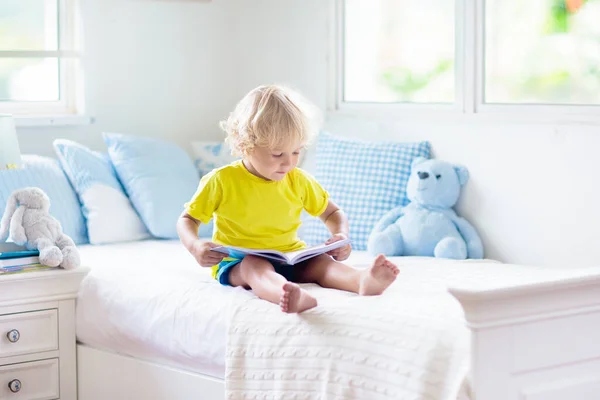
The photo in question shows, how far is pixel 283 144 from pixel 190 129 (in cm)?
146

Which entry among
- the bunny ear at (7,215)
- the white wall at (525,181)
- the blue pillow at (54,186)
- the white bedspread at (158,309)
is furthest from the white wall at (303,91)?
the bunny ear at (7,215)

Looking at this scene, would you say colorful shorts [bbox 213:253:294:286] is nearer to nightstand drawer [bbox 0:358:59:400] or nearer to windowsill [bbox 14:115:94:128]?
nightstand drawer [bbox 0:358:59:400]

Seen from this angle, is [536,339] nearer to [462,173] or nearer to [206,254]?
[206,254]

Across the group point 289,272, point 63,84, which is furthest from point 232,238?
point 63,84

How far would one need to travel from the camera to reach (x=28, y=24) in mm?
3422

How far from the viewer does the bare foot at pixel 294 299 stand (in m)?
2.07

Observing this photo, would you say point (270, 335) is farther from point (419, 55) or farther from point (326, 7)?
point (326, 7)

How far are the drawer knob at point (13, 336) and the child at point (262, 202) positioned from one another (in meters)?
0.57

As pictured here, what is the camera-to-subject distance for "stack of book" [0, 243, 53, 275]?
2611 mm

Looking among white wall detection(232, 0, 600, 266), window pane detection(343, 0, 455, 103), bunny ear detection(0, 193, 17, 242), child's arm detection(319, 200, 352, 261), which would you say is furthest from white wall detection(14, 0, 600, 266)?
bunny ear detection(0, 193, 17, 242)

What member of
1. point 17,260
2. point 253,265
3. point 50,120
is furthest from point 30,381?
point 50,120

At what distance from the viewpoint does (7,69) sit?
3393mm

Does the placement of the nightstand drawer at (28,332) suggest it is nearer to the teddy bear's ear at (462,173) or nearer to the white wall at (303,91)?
the white wall at (303,91)

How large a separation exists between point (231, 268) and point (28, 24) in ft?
4.89
